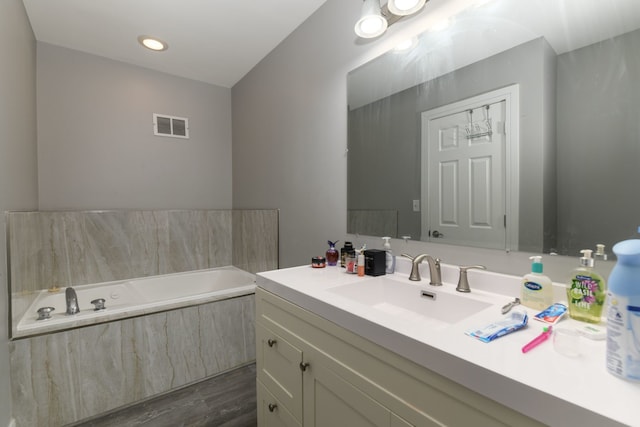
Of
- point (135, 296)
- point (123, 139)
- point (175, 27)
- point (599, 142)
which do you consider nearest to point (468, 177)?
point (599, 142)

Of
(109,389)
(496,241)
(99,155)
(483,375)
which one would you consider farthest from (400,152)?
(99,155)

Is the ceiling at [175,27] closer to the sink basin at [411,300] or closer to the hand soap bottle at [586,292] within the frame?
the sink basin at [411,300]

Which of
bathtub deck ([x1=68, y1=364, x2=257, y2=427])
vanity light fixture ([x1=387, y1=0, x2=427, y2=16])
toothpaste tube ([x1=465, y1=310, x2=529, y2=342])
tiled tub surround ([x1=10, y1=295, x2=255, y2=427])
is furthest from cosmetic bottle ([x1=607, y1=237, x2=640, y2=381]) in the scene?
tiled tub surround ([x1=10, y1=295, x2=255, y2=427])

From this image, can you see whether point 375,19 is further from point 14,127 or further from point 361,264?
point 14,127

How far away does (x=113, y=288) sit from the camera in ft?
8.03

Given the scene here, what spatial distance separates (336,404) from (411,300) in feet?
1.56

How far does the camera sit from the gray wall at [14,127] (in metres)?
1.40

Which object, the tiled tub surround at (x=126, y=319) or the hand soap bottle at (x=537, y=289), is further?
the tiled tub surround at (x=126, y=319)

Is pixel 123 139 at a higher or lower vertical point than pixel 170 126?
lower

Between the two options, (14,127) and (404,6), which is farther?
(14,127)

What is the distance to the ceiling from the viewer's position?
72.9 inches

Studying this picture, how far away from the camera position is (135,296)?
2.44 metres

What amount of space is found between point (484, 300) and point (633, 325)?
18.0 inches

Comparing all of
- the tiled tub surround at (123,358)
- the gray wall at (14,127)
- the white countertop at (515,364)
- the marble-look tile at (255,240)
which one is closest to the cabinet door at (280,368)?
the white countertop at (515,364)
